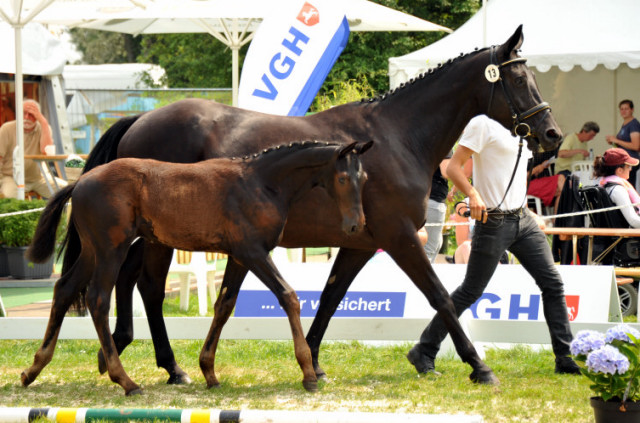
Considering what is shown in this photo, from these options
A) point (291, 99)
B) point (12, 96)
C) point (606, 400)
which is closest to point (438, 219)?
point (291, 99)

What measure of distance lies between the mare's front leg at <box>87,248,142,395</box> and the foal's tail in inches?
22.2

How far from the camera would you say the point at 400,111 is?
6.09m

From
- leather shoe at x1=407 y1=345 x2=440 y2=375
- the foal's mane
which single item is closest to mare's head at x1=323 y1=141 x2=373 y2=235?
the foal's mane

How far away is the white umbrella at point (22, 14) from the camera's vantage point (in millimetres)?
10711

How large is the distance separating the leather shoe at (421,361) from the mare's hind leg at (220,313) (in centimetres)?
134

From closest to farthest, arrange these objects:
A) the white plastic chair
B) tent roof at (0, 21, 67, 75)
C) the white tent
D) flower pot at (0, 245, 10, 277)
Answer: the white plastic chair → flower pot at (0, 245, 10, 277) → the white tent → tent roof at (0, 21, 67, 75)

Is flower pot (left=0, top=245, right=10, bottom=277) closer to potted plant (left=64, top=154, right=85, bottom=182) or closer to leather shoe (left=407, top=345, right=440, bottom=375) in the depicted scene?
potted plant (left=64, top=154, right=85, bottom=182)

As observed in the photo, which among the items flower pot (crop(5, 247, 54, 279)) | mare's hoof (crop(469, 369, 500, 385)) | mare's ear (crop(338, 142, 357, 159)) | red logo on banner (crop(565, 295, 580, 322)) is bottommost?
flower pot (crop(5, 247, 54, 279))

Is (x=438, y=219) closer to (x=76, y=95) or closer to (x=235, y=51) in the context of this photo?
(x=235, y=51)

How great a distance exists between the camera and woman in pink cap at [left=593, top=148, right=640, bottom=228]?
9.44m

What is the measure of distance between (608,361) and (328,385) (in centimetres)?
202

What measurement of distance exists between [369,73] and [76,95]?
904 centimetres

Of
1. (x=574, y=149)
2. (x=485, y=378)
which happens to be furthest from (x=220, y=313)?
(x=574, y=149)

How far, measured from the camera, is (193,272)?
376 inches
